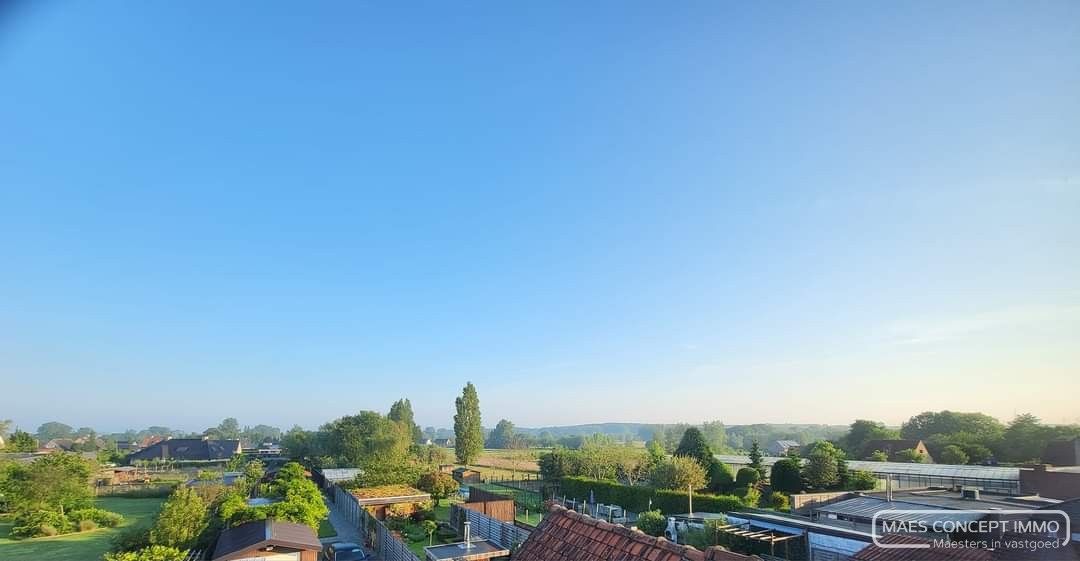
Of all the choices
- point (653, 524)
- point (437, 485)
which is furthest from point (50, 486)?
point (653, 524)

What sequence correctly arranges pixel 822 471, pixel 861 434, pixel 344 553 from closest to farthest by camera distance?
1. pixel 344 553
2. pixel 822 471
3. pixel 861 434

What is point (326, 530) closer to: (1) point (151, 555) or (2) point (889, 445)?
(1) point (151, 555)

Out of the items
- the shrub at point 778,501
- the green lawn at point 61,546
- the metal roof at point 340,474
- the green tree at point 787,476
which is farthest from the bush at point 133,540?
the green tree at point 787,476

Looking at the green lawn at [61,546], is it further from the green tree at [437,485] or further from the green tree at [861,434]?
the green tree at [861,434]

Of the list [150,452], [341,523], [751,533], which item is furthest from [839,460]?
[150,452]

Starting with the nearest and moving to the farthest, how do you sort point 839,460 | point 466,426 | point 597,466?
1. point 839,460
2. point 597,466
3. point 466,426

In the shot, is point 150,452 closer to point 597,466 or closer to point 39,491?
point 39,491
